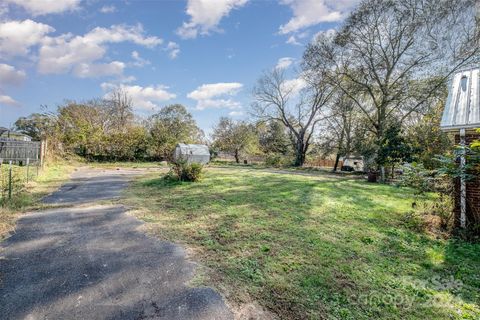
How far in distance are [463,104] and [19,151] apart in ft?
65.4

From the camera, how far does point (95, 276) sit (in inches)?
118

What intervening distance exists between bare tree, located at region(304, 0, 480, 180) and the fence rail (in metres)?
19.0

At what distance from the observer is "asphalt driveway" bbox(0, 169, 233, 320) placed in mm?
A: 2396

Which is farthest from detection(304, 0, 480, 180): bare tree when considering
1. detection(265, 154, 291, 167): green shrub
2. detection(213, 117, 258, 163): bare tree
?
detection(213, 117, 258, 163): bare tree

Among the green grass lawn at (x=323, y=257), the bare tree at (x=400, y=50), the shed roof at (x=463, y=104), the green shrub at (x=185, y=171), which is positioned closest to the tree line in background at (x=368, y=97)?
the bare tree at (x=400, y=50)

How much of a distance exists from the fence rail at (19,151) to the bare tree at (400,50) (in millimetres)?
19033

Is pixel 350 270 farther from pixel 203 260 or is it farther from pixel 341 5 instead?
pixel 341 5

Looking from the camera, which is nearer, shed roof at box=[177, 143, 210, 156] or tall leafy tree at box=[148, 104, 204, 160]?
shed roof at box=[177, 143, 210, 156]

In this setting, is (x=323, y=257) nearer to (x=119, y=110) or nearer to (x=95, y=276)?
(x=95, y=276)

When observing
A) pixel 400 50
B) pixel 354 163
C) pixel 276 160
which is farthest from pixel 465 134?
pixel 276 160

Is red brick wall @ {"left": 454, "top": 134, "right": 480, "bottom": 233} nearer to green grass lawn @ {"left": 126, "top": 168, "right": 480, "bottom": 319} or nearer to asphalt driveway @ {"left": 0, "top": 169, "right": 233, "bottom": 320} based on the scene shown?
green grass lawn @ {"left": 126, "top": 168, "right": 480, "bottom": 319}

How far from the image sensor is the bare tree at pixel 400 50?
13.9 metres

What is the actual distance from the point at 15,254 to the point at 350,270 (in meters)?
4.70

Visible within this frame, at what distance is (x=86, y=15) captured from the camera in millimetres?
8789
